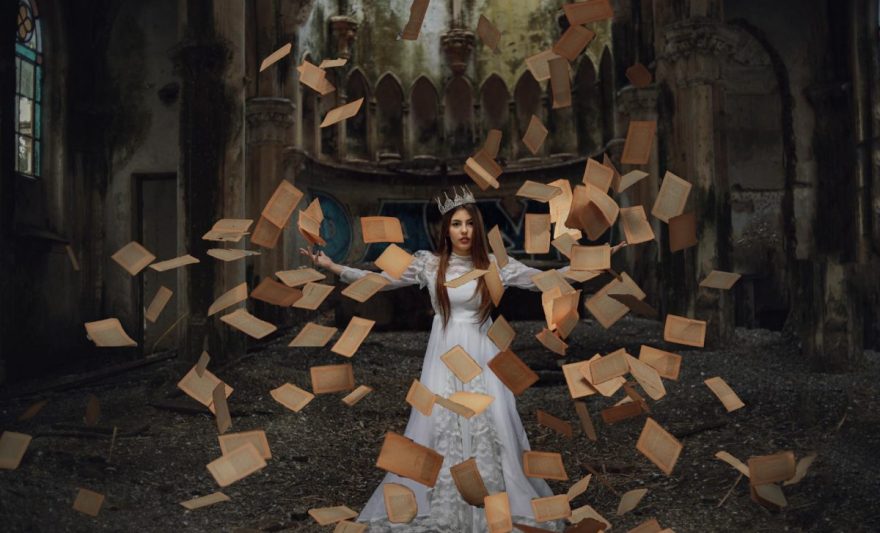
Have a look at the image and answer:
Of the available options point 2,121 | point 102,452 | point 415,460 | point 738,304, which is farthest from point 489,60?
point 415,460

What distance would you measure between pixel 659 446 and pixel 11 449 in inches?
148

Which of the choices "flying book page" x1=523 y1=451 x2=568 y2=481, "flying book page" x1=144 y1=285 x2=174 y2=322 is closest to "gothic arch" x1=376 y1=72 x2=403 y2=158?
"flying book page" x1=144 y1=285 x2=174 y2=322

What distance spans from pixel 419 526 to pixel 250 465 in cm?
100

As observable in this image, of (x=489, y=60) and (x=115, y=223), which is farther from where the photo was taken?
(x=489, y=60)

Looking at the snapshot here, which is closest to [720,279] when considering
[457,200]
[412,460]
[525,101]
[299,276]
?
[457,200]

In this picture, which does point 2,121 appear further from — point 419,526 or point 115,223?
point 419,526

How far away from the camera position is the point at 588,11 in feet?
17.9

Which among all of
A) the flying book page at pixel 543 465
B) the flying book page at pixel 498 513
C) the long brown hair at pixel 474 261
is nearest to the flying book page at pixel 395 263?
the long brown hair at pixel 474 261

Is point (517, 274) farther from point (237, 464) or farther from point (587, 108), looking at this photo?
point (587, 108)

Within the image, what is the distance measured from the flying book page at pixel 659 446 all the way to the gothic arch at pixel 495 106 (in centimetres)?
1671

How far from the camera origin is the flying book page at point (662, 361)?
5.15 meters

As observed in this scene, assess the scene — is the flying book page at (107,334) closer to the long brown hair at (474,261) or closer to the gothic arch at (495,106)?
the long brown hair at (474,261)

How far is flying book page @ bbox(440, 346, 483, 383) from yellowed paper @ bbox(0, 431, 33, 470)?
2.50 meters

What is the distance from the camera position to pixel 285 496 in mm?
6328
